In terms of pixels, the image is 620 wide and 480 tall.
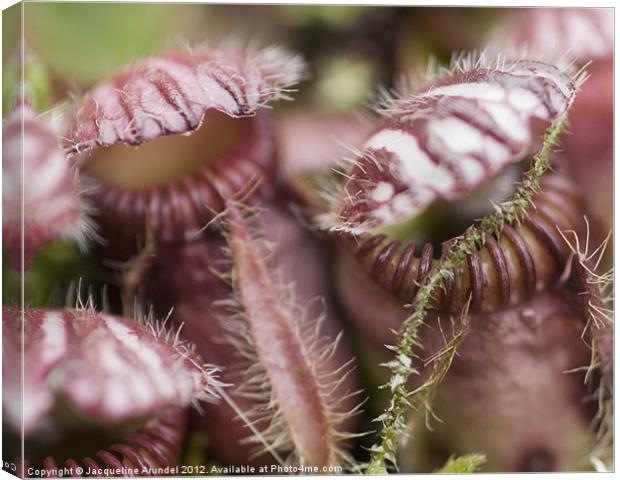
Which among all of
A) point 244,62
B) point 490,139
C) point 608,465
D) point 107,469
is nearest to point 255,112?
point 244,62

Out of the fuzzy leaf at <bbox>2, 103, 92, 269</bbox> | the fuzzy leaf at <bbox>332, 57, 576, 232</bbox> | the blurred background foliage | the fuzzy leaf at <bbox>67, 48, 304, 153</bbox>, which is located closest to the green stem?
the fuzzy leaf at <bbox>332, 57, 576, 232</bbox>

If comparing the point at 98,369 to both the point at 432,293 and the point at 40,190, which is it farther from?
the point at 432,293

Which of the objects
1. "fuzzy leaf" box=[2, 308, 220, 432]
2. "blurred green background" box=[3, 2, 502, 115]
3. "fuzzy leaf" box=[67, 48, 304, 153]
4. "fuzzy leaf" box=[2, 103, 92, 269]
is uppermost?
"blurred green background" box=[3, 2, 502, 115]

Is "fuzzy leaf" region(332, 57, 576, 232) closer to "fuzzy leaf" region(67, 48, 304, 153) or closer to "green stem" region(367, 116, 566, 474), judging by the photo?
"green stem" region(367, 116, 566, 474)

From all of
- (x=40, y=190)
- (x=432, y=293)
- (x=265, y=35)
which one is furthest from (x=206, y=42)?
(x=432, y=293)

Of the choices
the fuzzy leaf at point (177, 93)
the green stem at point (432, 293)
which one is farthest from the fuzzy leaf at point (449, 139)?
the fuzzy leaf at point (177, 93)

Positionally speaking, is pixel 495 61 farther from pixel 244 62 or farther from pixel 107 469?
pixel 107 469

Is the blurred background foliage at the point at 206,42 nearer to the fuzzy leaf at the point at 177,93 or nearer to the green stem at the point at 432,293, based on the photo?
the fuzzy leaf at the point at 177,93

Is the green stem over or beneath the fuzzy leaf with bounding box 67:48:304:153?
beneath
